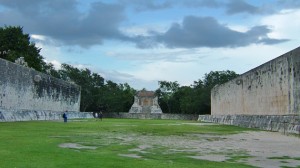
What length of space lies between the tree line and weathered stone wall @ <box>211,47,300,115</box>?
26.8m

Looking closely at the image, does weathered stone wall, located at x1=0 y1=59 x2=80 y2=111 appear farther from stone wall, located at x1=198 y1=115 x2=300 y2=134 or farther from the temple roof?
the temple roof

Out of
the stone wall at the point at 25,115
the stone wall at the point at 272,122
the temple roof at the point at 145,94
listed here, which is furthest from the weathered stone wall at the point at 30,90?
the temple roof at the point at 145,94

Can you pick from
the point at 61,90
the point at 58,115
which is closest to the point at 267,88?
the point at 58,115

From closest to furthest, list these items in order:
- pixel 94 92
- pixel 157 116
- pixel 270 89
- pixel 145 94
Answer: pixel 270 89 < pixel 157 116 < pixel 94 92 < pixel 145 94

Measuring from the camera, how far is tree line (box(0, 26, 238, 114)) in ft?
154

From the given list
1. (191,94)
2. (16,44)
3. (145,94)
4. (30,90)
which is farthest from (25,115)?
(145,94)

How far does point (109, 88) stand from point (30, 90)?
4274cm

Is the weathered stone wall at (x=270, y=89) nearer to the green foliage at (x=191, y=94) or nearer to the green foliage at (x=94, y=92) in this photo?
the green foliage at (x=191, y=94)

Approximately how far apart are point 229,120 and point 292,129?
13197 millimetres

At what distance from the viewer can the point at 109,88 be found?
71.6m

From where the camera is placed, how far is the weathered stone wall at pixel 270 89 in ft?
58.4

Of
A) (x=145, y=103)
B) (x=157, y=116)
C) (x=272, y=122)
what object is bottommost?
(x=272, y=122)

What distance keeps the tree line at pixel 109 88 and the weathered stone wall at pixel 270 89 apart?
88.0 feet

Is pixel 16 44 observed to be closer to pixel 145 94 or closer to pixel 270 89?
pixel 145 94
